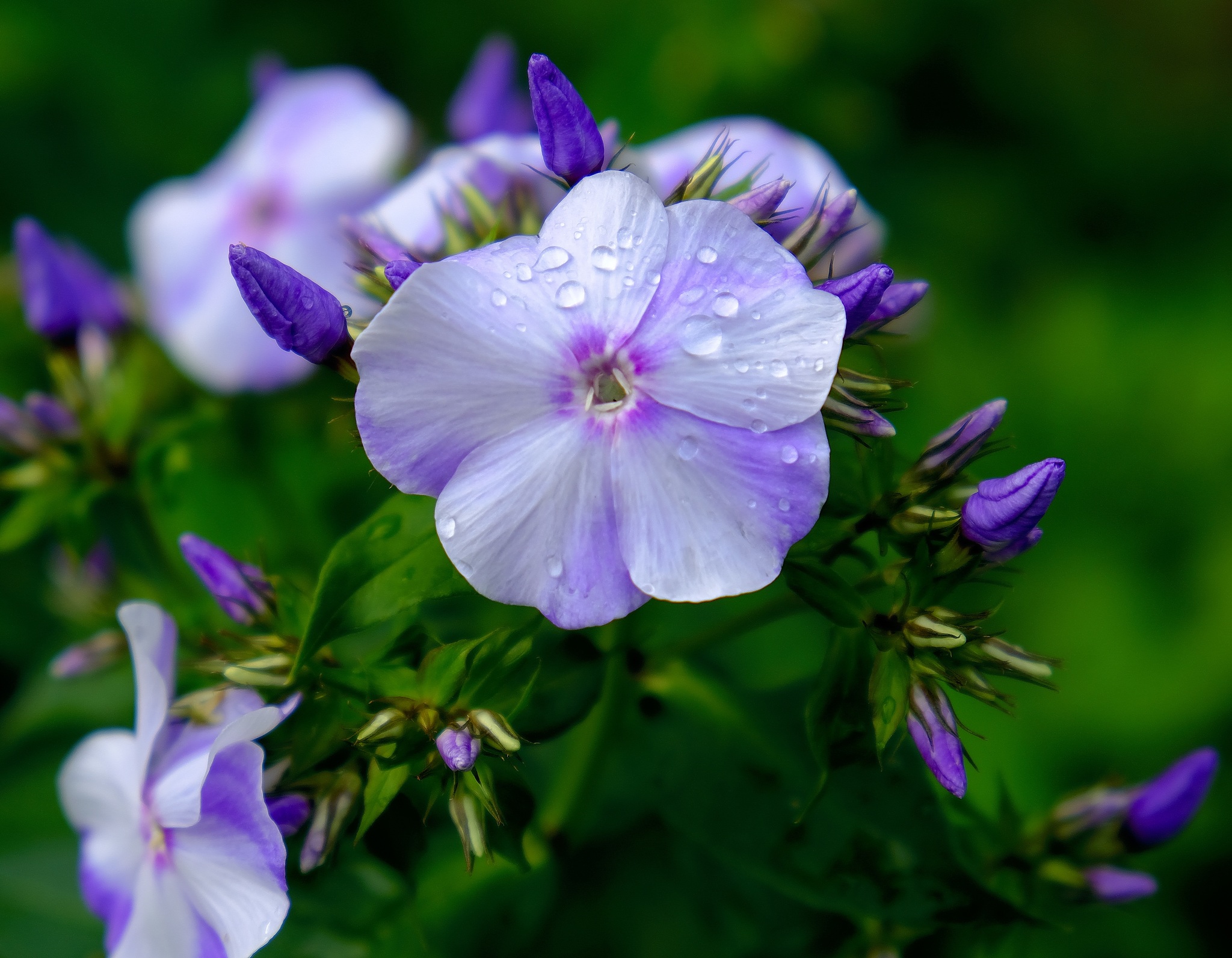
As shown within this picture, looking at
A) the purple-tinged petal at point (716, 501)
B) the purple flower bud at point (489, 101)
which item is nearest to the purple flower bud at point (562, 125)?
the purple-tinged petal at point (716, 501)

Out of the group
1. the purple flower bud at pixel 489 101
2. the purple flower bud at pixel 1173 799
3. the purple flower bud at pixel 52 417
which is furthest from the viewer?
the purple flower bud at pixel 489 101

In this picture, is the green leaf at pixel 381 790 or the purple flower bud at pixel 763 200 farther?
the purple flower bud at pixel 763 200

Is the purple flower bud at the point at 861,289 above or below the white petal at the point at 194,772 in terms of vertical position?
above

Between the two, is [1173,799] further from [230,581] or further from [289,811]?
[230,581]

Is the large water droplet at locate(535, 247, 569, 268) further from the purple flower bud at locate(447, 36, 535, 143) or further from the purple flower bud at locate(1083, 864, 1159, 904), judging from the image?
the purple flower bud at locate(1083, 864, 1159, 904)

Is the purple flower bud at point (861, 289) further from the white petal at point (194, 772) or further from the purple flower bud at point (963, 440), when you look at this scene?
the white petal at point (194, 772)

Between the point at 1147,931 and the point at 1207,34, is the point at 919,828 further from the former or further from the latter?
the point at 1207,34

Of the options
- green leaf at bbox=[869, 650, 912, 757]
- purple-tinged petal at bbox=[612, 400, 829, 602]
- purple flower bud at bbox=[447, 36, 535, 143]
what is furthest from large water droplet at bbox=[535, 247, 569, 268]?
purple flower bud at bbox=[447, 36, 535, 143]

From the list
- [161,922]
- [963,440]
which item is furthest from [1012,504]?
[161,922]

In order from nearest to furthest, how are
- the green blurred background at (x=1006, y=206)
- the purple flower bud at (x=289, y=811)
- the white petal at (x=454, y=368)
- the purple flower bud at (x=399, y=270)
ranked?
1. the white petal at (x=454, y=368)
2. the purple flower bud at (x=399, y=270)
3. the purple flower bud at (x=289, y=811)
4. the green blurred background at (x=1006, y=206)
